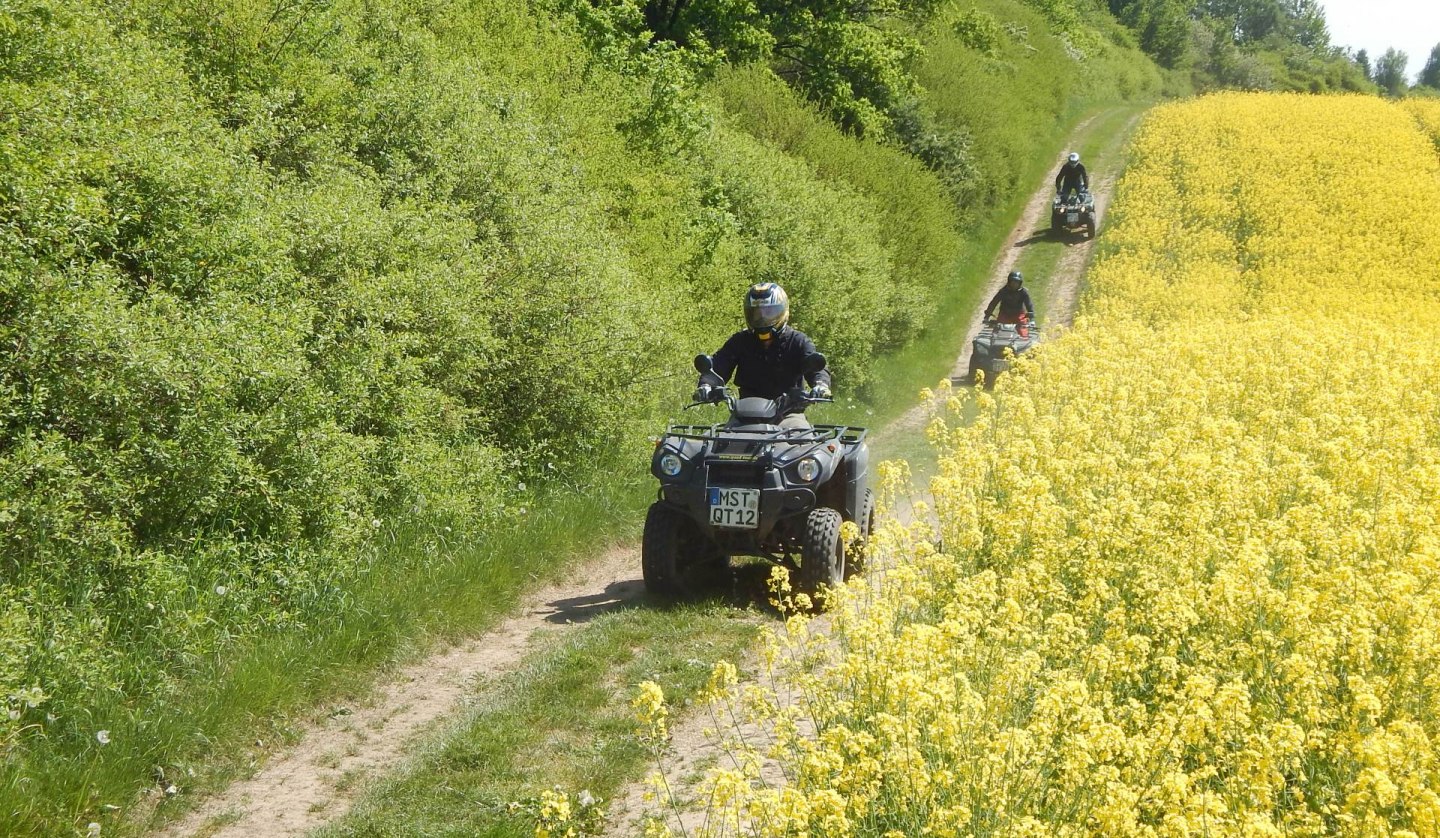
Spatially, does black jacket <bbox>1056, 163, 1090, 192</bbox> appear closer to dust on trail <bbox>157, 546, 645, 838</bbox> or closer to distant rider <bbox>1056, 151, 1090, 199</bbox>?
distant rider <bbox>1056, 151, 1090, 199</bbox>

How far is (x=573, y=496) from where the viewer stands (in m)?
12.2

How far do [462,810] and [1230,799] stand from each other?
3.76m

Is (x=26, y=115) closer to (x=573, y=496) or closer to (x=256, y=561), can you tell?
(x=256, y=561)

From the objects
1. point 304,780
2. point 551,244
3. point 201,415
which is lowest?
point 304,780

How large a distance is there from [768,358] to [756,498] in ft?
5.25

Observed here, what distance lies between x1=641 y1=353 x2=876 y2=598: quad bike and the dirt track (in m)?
0.68

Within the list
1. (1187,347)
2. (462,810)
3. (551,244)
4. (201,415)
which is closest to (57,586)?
(201,415)

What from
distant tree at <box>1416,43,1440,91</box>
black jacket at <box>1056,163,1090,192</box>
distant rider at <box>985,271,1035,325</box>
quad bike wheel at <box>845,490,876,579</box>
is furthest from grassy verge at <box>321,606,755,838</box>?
distant tree at <box>1416,43,1440,91</box>

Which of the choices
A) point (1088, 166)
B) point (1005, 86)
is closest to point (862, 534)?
point (1005, 86)

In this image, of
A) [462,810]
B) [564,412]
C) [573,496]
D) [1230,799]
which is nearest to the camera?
[1230,799]

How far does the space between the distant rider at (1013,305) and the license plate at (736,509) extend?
49.3 ft

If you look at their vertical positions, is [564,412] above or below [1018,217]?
below

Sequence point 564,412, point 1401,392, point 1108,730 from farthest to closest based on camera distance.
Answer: point 1401,392
point 564,412
point 1108,730

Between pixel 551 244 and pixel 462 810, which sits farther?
pixel 551 244
